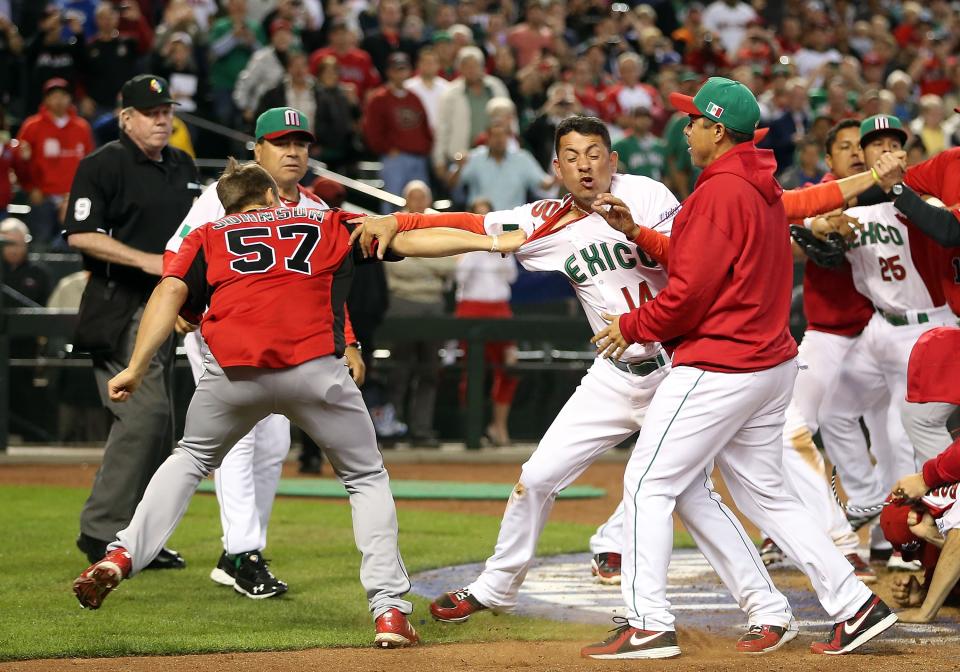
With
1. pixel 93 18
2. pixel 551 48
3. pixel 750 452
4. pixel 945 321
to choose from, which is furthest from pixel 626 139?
pixel 750 452

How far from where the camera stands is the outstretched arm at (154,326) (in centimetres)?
576

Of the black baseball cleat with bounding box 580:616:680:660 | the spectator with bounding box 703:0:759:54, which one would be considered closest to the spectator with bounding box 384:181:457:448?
the black baseball cleat with bounding box 580:616:680:660

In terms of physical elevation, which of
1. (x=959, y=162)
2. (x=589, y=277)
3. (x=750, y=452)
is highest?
(x=959, y=162)

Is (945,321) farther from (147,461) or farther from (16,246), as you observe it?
(16,246)

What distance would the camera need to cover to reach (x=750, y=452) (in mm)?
5789

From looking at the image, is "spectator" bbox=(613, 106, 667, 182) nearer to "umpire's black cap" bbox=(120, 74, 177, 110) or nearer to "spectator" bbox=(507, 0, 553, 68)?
"spectator" bbox=(507, 0, 553, 68)

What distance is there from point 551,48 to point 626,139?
364 cm

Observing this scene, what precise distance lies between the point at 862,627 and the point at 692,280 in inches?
61.8

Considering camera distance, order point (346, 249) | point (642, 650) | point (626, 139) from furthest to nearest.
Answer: point (626, 139) < point (346, 249) < point (642, 650)

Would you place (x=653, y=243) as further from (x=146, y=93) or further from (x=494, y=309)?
(x=494, y=309)

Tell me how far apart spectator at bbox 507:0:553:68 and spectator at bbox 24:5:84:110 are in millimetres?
5812

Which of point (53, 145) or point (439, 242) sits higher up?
point (439, 242)

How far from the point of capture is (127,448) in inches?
296

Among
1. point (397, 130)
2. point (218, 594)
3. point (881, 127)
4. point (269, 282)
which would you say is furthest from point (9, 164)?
point (881, 127)
